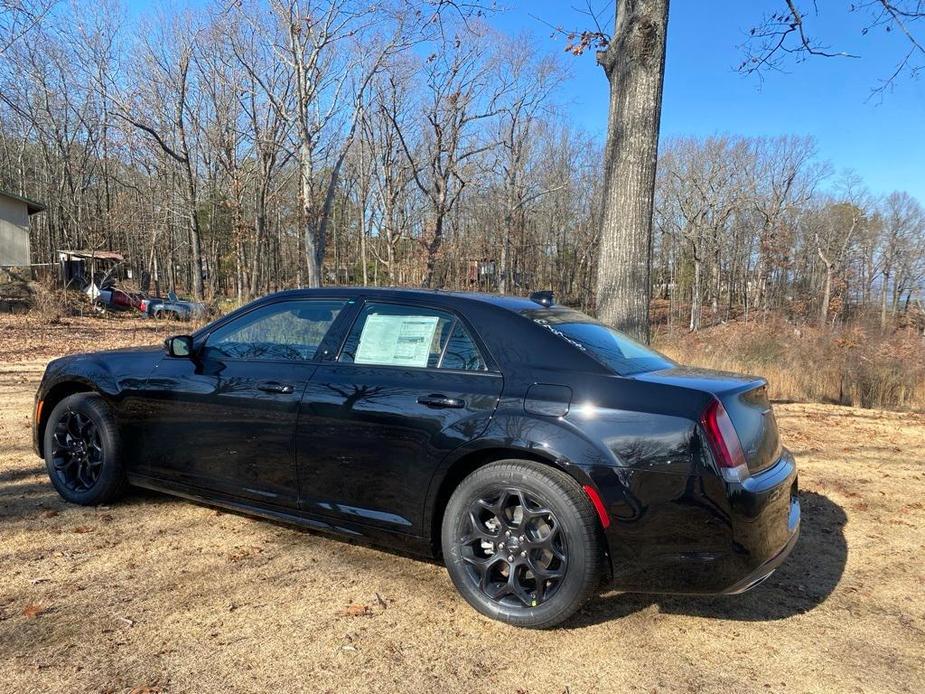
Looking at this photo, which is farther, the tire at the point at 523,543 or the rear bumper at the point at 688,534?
the tire at the point at 523,543

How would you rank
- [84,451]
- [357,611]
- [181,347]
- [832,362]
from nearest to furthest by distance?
[357,611] < [181,347] < [84,451] < [832,362]

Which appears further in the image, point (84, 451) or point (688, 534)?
point (84, 451)

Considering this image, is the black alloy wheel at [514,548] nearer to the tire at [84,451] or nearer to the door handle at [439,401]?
the door handle at [439,401]

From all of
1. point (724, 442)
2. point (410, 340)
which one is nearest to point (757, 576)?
point (724, 442)

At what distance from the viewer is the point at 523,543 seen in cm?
283

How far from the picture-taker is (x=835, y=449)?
6.28 m

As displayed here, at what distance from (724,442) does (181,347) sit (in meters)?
3.12

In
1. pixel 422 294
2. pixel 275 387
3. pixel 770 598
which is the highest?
pixel 422 294

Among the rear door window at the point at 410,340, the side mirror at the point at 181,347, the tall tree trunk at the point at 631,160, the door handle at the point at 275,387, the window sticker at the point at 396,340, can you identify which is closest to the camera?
the rear door window at the point at 410,340

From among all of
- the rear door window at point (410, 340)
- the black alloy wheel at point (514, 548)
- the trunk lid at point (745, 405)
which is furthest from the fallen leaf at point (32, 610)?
the trunk lid at point (745, 405)

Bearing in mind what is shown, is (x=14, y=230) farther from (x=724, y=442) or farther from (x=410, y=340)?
(x=724, y=442)

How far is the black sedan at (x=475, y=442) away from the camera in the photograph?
2.63 meters

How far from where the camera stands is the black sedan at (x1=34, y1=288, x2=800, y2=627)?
263 cm

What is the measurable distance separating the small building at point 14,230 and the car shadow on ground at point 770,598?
33258 millimetres
